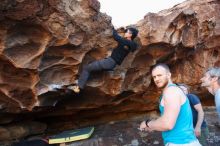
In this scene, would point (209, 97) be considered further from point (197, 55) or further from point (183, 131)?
point (183, 131)

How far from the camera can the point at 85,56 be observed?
18.5 feet

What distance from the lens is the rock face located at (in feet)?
15.7

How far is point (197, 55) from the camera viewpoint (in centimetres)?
695

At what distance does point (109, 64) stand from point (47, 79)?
1.09 metres

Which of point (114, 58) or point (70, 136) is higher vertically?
point (114, 58)

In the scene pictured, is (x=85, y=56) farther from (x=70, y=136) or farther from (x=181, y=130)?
(x=181, y=130)

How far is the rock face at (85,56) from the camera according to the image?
4789 mm

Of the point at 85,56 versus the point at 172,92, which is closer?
the point at 172,92

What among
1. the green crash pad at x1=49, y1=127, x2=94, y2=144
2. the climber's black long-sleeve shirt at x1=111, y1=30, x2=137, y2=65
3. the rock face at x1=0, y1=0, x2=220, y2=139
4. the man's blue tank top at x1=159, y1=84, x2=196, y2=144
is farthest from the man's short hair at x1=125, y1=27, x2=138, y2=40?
the man's blue tank top at x1=159, y1=84, x2=196, y2=144

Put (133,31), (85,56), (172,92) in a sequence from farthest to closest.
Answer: (85,56), (133,31), (172,92)

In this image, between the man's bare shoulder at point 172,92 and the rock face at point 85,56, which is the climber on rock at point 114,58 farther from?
the man's bare shoulder at point 172,92

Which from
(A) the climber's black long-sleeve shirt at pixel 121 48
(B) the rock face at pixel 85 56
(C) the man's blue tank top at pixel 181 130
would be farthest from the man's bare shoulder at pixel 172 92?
(A) the climber's black long-sleeve shirt at pixel 121 48

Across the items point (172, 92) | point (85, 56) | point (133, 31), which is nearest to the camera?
point (172, 92)

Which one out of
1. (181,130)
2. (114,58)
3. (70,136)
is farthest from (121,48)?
(181,130)
